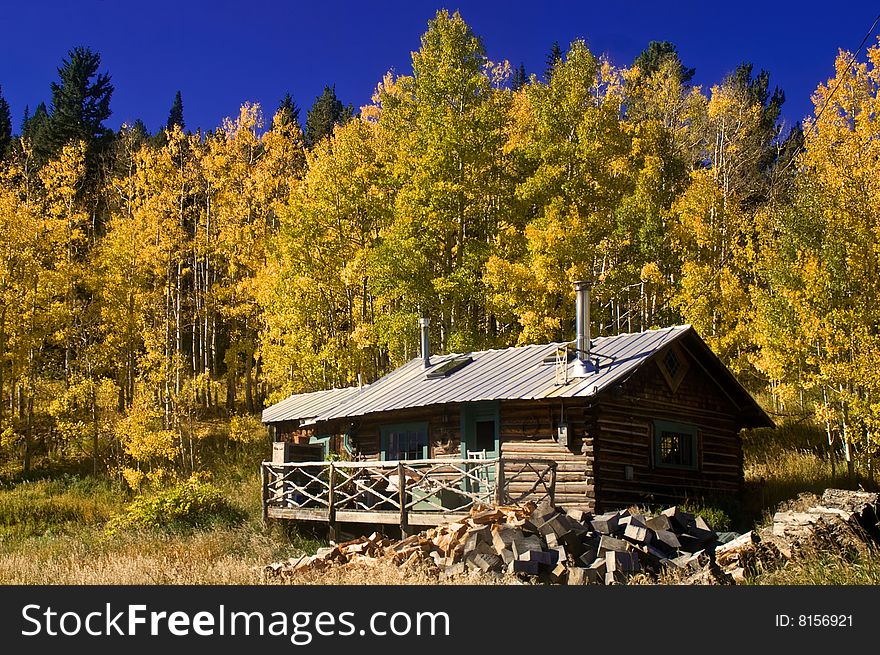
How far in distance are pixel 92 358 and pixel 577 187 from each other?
19087 mm

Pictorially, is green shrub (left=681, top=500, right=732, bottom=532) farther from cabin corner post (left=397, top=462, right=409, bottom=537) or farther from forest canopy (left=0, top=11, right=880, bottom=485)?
cabin corner post (left=397, top=462, right=409, bottom=537)

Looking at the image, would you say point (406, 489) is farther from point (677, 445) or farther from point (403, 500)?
point (677, 445)

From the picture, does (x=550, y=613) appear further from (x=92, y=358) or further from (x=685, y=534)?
(x=92, y=358)

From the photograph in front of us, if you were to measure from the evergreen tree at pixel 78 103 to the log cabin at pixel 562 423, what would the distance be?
1366 inches

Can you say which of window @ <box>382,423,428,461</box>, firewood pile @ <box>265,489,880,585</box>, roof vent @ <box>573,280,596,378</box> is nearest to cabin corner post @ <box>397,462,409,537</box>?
firewood pile @ <box>265,489,880,585</box>

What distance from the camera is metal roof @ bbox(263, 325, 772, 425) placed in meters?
19.9

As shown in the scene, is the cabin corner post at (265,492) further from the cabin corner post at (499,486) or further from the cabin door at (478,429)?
the cabin corner post at (499,486)

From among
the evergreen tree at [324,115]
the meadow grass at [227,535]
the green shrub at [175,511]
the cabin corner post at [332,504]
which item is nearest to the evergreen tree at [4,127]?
the evergreen tree at [324,115]

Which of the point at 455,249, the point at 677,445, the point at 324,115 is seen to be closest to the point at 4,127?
the point at 324,115

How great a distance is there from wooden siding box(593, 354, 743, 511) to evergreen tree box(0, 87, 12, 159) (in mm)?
46114

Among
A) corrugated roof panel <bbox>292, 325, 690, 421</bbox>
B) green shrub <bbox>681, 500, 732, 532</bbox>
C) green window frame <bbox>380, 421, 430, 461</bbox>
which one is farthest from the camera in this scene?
green window frame <bbox>380, 421, 430, 461</bbox>

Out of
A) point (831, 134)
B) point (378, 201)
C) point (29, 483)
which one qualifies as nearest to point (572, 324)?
point (378, 201)

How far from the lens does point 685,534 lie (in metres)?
16.5

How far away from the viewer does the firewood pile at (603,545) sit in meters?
14.4
